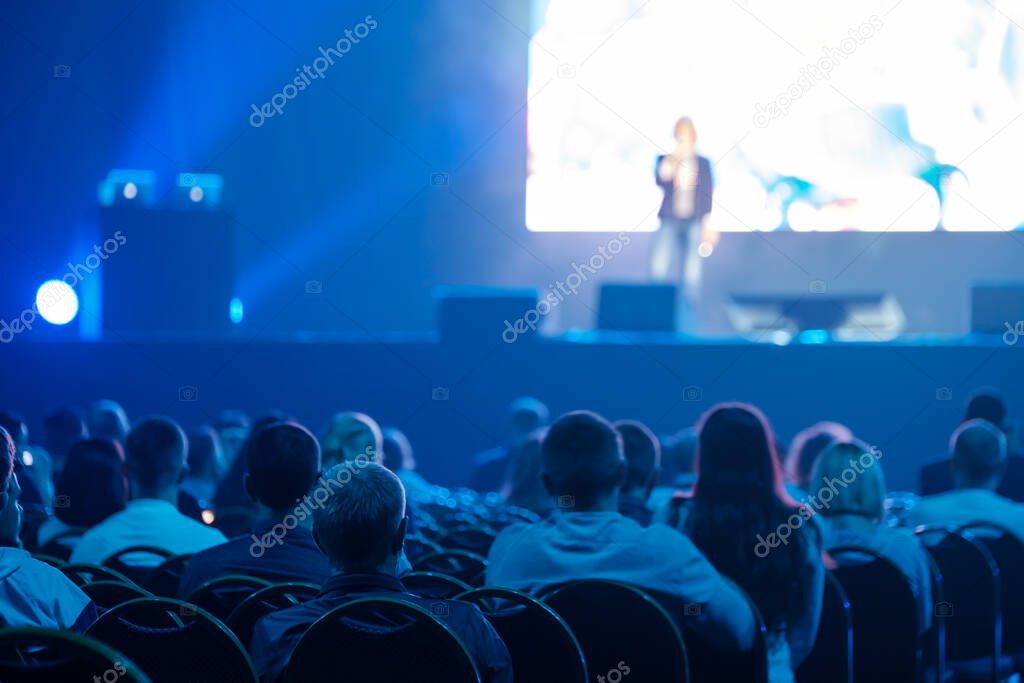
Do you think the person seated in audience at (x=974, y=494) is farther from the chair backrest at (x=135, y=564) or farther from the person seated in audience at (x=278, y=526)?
the chair backrest at (x=135, y=564)

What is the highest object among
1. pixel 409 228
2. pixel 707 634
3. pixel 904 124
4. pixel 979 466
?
pixel 904 124

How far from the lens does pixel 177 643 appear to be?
1.81 metres

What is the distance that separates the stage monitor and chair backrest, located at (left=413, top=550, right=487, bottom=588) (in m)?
5.89

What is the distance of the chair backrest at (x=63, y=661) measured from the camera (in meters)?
1.38

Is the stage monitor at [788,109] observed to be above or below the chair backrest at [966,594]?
above

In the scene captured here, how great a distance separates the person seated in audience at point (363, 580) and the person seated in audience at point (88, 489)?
1608mm

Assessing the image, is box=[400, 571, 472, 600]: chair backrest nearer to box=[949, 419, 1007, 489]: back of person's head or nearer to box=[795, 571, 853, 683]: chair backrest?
box=[795, 571, 853, 683]: chair backrest

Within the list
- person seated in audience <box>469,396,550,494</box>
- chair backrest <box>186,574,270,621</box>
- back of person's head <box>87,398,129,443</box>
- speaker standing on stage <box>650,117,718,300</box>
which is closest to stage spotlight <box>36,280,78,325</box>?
back of person's head <box>87,398,129,443</box>

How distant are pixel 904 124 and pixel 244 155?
500 centimetres

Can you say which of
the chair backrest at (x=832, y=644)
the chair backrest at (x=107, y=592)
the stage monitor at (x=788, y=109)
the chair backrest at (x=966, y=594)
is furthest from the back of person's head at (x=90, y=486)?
the stage monitor at (x=788, y=109)

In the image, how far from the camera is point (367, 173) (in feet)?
29.6

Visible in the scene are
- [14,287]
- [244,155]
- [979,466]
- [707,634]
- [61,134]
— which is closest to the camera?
[707,634]

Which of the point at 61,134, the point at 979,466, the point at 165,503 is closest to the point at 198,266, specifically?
the point at 61,134

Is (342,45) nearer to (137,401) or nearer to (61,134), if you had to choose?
(61,134)
